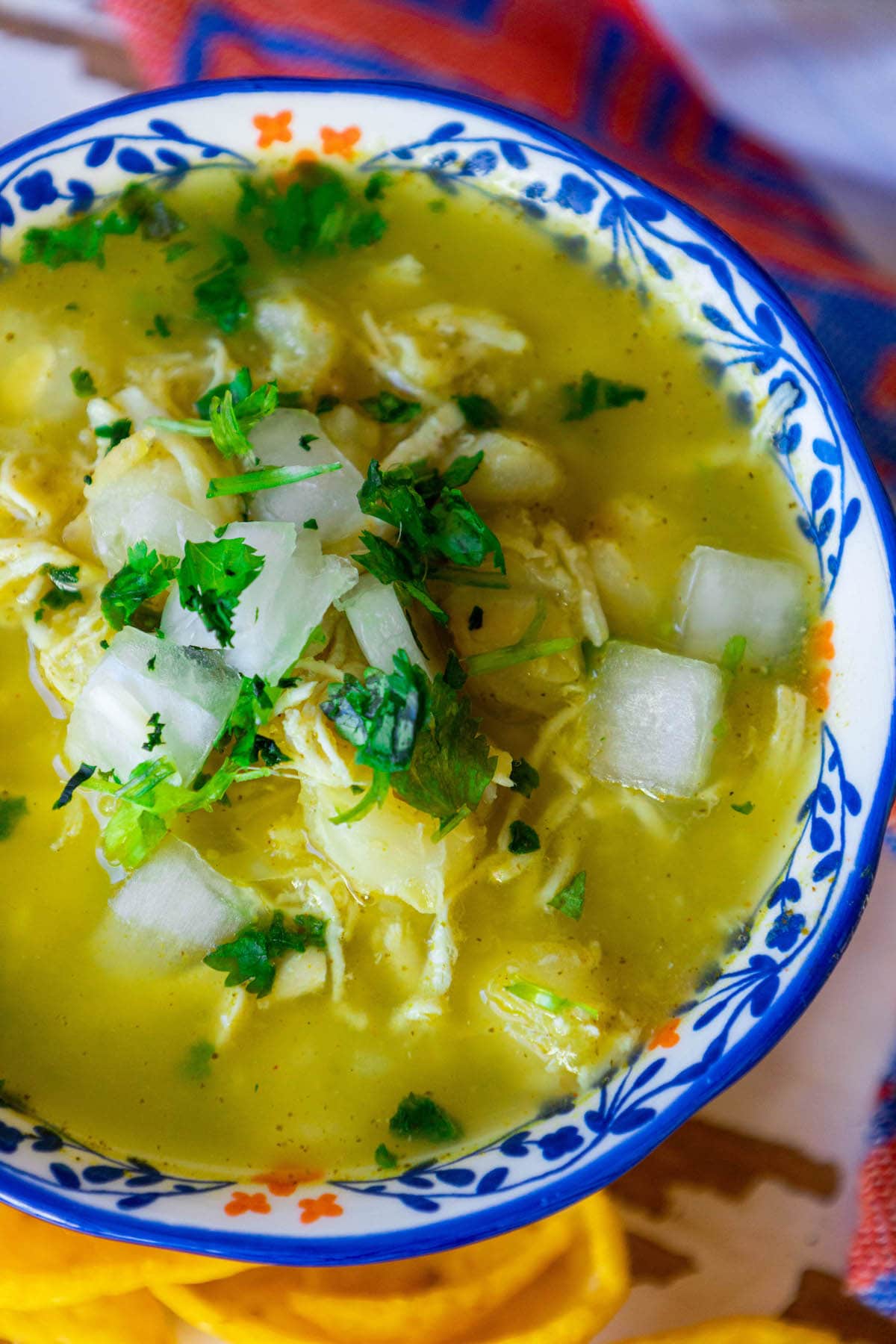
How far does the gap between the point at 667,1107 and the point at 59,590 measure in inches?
67.5

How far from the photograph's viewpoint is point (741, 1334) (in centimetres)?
304

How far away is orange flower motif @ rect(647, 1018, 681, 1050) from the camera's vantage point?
273 centimetres

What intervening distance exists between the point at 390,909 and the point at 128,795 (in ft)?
2.05

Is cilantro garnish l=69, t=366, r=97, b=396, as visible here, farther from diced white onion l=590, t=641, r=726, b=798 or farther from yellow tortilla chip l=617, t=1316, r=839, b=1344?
yellow tortilla chip l=617, t=1316, r=839, b=1344

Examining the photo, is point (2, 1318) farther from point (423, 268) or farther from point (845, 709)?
point (423, 268)

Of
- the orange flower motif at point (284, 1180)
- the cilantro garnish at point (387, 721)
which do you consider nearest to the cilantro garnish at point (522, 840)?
the cilantro garnish at point (387, 721)

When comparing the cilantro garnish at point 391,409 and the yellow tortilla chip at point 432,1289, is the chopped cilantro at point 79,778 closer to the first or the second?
the cilantro garnish at point 391,409

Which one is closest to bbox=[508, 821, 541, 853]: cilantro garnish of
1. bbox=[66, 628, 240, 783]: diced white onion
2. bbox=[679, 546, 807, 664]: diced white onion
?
bbox=[679, 546, 807, 664]: diced white onion

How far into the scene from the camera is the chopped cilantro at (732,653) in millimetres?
2795

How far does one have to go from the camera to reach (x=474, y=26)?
11.0 ft

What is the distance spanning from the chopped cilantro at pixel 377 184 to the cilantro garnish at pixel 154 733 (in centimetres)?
135

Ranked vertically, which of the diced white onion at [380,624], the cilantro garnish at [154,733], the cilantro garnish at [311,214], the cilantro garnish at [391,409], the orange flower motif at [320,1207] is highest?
the cilantro garnish at [311,214]

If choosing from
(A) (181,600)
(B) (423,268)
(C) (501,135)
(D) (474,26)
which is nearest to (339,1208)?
(A) (181,600)

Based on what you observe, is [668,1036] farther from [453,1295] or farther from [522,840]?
[453,1295]
